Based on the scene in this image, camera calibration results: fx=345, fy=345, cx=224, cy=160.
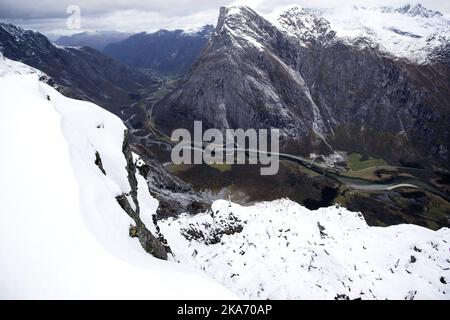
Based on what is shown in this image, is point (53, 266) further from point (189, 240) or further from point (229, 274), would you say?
point (189, 240)

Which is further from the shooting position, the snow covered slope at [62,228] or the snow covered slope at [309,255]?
the snow covered slope at [309,255]

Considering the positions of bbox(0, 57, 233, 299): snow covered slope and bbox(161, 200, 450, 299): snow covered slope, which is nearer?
bbox(0, 57, 233, 299): snow covered slope

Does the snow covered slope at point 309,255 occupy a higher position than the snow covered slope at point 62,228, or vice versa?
the snow covered slope at point 62,228

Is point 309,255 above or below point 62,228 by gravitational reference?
below

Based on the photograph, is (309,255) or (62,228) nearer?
(62,228)
